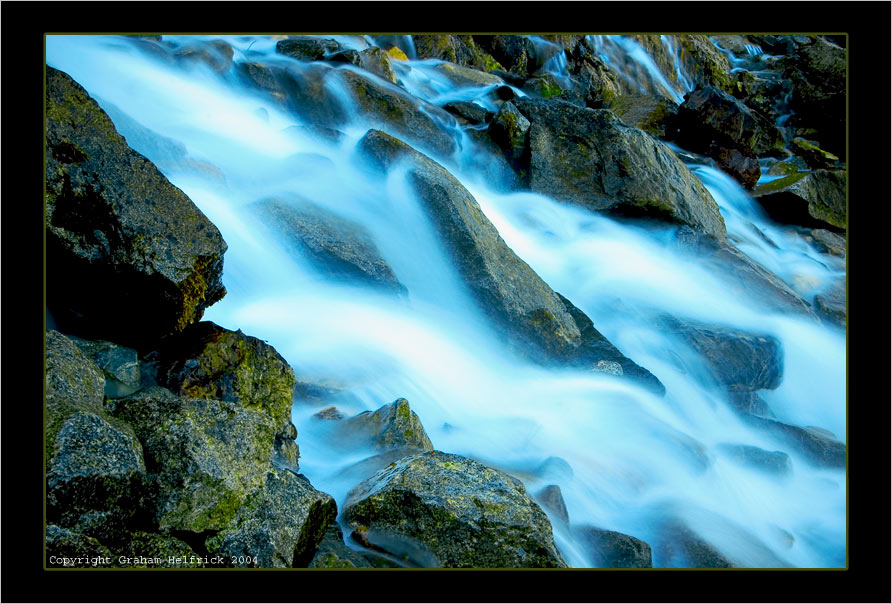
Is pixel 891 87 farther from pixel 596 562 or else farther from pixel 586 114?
pixel 586 114

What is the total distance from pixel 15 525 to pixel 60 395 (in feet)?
1.79

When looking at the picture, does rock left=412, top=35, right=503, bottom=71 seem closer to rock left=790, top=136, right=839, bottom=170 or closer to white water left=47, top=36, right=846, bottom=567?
white water left=47, top=36, right=846, bottom=567

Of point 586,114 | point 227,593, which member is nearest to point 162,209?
point 227,593

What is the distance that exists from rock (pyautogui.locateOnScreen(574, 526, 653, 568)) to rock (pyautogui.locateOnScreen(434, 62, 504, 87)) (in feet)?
35.3

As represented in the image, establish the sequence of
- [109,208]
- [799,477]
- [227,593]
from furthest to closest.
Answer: [799,477] < [109,208] < [227,593]

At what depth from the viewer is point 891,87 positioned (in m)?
2.67

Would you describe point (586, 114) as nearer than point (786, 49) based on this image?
Yes

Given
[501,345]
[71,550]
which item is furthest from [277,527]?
[501,345]

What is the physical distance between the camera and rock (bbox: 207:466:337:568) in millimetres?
2449

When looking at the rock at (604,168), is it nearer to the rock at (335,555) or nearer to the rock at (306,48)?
the rock at (306,48)

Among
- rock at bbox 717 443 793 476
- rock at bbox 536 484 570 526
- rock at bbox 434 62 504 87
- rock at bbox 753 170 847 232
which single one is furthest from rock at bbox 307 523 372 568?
rock at bbox 753 170 847 232

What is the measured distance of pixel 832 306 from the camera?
8789 millimetres

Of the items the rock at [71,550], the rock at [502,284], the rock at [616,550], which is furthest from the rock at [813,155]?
the rock at [71,550]

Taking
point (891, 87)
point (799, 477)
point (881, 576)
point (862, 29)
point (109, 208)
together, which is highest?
point (862, 29)
